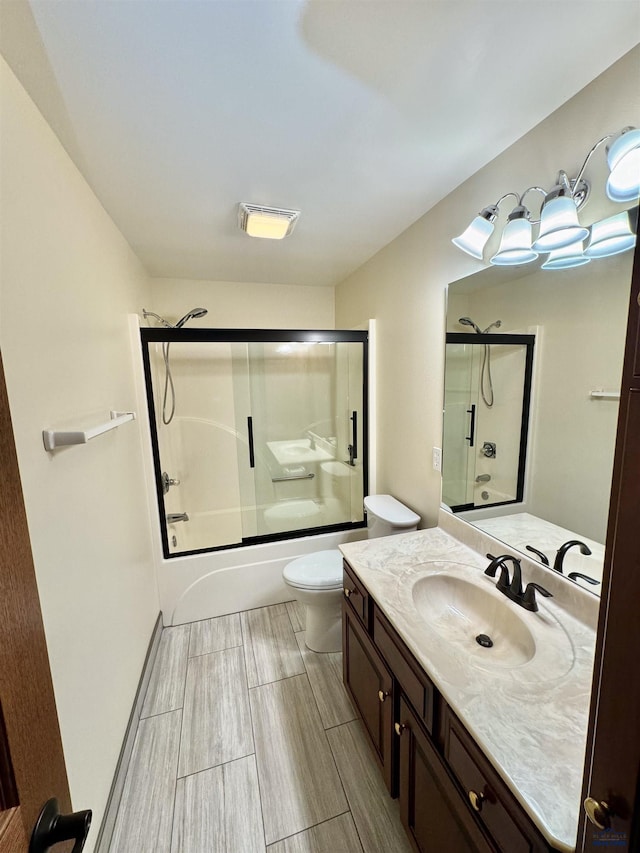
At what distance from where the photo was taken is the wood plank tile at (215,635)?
2.06 meters

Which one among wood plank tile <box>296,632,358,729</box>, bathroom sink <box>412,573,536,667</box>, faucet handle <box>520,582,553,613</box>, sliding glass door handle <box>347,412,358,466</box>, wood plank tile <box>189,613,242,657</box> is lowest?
wood plank tile <box>189,613,242,657</box>

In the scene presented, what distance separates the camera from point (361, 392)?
258cm

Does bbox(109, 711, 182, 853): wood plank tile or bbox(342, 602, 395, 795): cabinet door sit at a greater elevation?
bbox(342, 602, 395, 795): cabinet door

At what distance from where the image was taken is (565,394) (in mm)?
1165

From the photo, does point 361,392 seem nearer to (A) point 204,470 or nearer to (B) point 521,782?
(A) point 204,470

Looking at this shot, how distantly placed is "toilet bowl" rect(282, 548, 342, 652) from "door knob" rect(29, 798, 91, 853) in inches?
56.3

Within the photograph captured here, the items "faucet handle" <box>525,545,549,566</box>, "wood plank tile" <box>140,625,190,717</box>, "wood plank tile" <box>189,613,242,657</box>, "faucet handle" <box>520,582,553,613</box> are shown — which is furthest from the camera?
"wood plank tile" <box>189,613,242,657</box>

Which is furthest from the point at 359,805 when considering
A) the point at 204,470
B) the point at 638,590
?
the point at 204,470

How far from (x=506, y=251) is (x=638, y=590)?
1249mm

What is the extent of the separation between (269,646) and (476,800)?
5.05ft

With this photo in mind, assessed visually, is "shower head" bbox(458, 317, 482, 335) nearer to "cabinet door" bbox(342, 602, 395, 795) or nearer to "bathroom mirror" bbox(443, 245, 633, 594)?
"bathroom mirror" bbox(443, 245, 633, 594)

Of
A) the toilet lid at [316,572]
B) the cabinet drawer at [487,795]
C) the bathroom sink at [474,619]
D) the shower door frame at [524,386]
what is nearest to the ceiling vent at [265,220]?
the shower door frame at [524,386]

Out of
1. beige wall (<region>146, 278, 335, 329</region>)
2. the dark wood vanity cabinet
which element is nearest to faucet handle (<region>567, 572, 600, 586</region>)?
the dark wood vanity cabinet

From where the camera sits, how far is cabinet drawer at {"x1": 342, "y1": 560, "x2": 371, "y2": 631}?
52.2 inches
